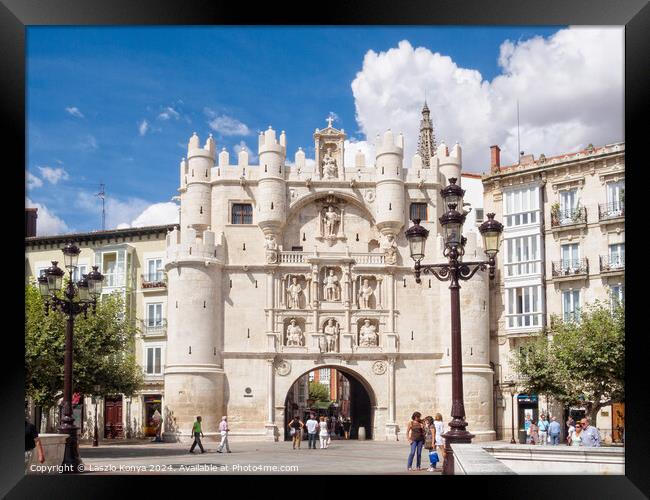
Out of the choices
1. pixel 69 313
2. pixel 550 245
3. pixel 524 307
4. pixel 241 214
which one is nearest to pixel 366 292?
→ pixel 241 214

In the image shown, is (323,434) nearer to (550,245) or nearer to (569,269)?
(569,269)

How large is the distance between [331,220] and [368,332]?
227 inches

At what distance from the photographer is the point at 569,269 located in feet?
157

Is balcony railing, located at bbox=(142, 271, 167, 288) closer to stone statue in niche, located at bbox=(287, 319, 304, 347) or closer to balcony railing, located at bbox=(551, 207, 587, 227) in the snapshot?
stone statue in niche, located at bbox=(287, 319, 304, 347)

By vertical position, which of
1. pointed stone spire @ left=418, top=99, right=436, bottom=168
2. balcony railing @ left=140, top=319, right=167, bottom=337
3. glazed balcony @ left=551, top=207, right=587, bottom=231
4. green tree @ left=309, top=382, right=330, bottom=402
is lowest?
green tree @ left=309, top=382, right=330, bottom=402

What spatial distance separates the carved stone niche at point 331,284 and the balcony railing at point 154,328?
967 cm

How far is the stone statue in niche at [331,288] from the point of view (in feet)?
160

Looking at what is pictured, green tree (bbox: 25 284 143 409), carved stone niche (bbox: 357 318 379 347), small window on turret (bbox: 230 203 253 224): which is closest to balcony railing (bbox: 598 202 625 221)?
carved stone niche (bbox: 357 318 379 347)

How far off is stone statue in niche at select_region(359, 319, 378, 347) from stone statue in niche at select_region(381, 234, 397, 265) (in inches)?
124

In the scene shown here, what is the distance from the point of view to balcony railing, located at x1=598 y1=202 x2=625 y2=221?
46.7 m

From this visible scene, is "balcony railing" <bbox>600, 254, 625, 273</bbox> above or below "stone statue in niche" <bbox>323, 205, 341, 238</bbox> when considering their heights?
below

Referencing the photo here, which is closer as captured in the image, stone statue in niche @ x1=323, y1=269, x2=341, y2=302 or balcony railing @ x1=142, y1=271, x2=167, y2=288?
stone statue in niche @ x1=323, y1=269, x2=341, y2=302

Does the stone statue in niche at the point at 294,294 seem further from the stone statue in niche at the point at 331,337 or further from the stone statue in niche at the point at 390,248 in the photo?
the stone statue in niche at the point at 390,248

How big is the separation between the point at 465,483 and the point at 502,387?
109 feet
